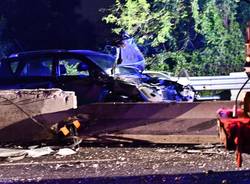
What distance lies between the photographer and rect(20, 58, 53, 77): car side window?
11195 mm

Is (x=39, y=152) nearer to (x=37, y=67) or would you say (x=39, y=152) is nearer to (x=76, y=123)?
(x=76, y=123)

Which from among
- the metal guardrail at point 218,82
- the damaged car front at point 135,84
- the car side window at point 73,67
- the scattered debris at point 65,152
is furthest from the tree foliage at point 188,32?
the scattered debris at point 65,152

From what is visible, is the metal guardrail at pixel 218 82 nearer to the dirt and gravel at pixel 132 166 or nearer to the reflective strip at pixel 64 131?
the reflective strip at pixel 64 131

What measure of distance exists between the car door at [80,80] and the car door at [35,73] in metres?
0.20

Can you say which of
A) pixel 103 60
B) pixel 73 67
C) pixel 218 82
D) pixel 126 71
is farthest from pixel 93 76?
pixel 218 82

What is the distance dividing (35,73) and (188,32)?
22.2 feet

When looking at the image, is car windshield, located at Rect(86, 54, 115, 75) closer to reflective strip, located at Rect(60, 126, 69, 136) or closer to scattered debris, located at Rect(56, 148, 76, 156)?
reflective strip, located at Rect(60, 126, 69, 136)

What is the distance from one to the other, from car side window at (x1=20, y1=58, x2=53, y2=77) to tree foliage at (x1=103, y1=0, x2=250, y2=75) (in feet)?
18.0

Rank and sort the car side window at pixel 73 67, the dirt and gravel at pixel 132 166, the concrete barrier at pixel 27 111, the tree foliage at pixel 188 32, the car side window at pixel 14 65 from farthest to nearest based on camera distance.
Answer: the tree foliage at pixel 188 32
the car side window at pixel 14 65
the car side window at pixel 73 67
the concrete barrier at pixel 27 111
the dirt and gravel at pixel 132 166

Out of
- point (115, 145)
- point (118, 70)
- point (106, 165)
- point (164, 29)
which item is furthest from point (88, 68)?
point (164, 29)

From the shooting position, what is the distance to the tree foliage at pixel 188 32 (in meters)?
16.3

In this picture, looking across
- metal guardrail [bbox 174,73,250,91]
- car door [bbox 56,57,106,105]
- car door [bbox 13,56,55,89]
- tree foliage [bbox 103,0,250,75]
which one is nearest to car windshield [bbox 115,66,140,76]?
car door [bbox 56,57,106,105]

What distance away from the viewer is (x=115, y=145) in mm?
8617

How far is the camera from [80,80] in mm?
10789
